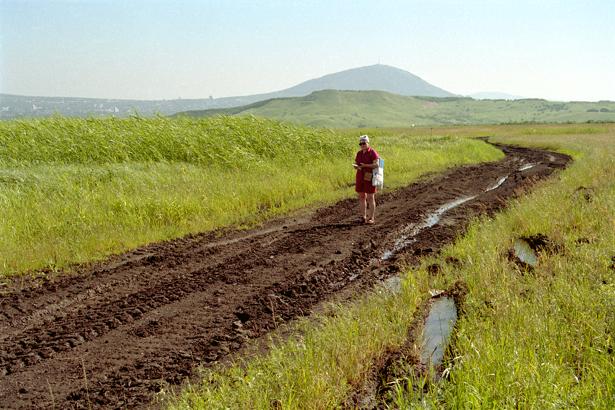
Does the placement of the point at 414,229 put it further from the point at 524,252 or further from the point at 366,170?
the point at 524,252

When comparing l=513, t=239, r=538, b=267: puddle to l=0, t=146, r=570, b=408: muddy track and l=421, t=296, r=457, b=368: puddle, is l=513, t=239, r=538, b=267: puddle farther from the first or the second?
l=421, t=296, r=457, b=368: puddle

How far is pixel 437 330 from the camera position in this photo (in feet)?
19.3

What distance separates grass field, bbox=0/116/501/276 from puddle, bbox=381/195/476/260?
3.03 meters

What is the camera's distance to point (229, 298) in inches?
262

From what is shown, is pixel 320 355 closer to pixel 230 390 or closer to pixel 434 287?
pixel 230 390

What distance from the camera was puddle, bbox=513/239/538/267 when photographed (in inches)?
327

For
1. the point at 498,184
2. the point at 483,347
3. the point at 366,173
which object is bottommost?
the point at 498,184

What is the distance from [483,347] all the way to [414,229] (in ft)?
21.7

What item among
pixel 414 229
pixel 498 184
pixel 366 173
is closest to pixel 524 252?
pixel 414 229

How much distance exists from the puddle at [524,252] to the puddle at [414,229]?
190 cm

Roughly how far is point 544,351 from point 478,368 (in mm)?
806

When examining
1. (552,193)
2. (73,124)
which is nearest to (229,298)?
(552,193)

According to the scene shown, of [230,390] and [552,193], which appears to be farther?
[552,193]

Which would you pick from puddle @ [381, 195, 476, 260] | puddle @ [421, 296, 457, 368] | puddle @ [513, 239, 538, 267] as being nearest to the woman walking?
puddle @ [381, 195, 476, 260]
